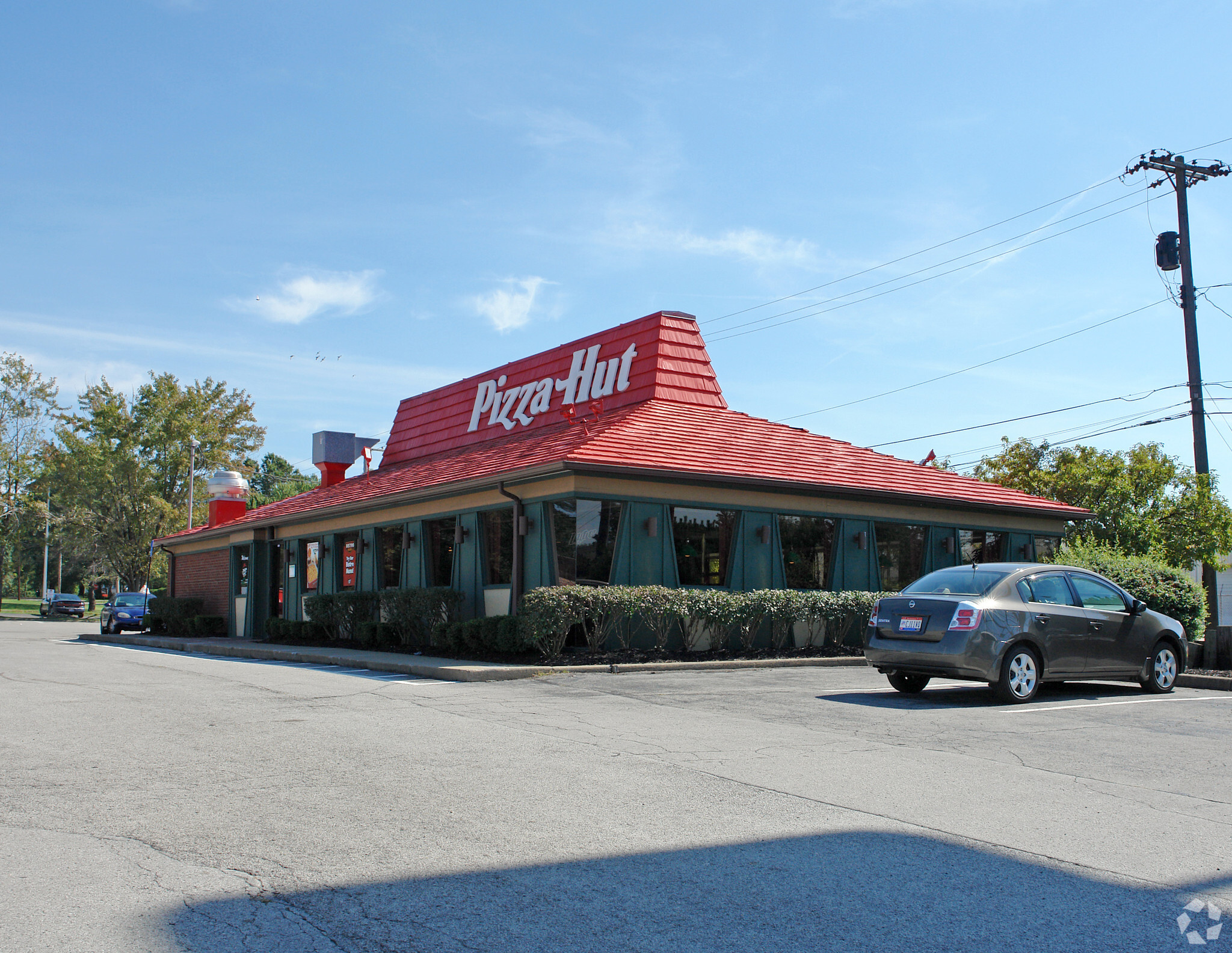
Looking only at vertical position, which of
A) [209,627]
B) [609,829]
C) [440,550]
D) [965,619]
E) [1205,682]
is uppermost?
[440,550]

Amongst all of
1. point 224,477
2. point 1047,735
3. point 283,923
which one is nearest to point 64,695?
point 283,923

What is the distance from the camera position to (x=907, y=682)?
12375mm

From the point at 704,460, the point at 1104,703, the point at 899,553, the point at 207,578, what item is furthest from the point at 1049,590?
the point at 207,578

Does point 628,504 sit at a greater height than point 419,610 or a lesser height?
greater

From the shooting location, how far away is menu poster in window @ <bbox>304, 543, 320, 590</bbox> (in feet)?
85.0

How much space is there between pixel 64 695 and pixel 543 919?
32.0 feet

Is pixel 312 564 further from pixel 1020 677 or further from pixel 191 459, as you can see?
pixel 191 459

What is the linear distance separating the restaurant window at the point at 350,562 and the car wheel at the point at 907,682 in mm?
14859

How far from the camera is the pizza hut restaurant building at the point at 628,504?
1791cm

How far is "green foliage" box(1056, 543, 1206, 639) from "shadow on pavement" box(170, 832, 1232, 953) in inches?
575

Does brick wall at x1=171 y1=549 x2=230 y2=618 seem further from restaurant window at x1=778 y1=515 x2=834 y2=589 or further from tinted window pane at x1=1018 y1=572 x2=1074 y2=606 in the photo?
tinted window pane at x1=1018 y1=572 x2=1074 y2=606

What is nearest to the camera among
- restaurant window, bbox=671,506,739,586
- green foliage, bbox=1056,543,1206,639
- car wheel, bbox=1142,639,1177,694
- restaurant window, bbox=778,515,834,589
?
car wheel, bbox=1142,639,1177,694

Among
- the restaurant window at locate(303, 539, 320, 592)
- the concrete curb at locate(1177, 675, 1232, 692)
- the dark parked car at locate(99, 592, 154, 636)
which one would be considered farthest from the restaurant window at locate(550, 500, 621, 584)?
the dark parked car at locate(99, 592, 154, 636)

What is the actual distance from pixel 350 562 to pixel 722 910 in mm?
21507
